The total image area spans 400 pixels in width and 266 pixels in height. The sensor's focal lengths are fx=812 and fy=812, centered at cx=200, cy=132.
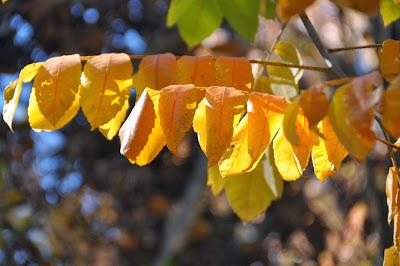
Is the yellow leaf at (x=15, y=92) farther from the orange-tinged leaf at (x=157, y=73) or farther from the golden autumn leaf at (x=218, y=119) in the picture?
the golden autumn leaf at (x=218, y=119)

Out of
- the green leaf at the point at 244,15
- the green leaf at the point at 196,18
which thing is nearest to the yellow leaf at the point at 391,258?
the green leaf at the point at 244,15

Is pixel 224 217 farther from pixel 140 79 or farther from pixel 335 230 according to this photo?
pixel 140 79

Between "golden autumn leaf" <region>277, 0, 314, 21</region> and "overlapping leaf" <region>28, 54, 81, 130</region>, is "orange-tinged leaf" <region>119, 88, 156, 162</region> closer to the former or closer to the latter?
"overlapping leaf" <region>28, 54, 81, 130</region>

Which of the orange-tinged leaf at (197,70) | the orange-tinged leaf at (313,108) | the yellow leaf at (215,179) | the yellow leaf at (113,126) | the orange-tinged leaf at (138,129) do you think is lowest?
the yellow leaf at (215,179)

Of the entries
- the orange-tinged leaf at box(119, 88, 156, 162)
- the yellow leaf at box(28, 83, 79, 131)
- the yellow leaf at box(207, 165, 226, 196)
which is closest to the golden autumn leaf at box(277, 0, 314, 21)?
the orange-tinged leaf at box(119, 88, 156, 162)

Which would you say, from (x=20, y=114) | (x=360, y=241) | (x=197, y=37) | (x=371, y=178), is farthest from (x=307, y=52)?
(x=197, y=37)

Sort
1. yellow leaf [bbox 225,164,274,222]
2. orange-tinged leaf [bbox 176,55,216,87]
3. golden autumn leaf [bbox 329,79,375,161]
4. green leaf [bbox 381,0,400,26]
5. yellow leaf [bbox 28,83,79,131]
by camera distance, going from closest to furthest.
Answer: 1. golden autumn leaf [bbox 329,79,375,161]
2. yellow leaf [bbox 28,83,79,131]
3. orange-tinged leaf [bbox 176,55,216,87]
4. green leaf [bbox 381,0,400,26]
5. yellow leaf [bbox 225,164,274,222]

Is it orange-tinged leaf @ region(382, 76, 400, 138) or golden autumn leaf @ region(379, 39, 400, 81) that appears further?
golden autumn leaf @ region(379, 39, 400, 81)
